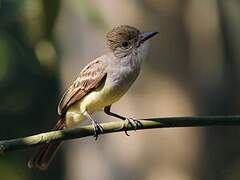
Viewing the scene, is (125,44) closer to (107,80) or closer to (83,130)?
(107,80)

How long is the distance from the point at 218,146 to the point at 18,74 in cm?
489

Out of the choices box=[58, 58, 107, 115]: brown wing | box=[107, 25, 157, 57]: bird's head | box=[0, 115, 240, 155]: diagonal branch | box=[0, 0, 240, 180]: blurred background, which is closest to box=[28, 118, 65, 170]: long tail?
box=[58, 58, 107, 115]: brown wing

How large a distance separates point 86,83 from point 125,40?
338 millimetres

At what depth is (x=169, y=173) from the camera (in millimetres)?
6805

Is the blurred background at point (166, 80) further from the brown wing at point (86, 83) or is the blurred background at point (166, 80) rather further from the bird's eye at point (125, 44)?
the bird's eye at point (125, 44)

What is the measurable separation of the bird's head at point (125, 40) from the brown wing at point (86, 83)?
13 cm

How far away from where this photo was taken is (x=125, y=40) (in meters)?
4.54

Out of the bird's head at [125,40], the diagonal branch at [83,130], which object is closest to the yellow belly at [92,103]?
the bird's head at [125,40]

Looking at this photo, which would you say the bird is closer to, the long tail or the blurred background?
the long tail

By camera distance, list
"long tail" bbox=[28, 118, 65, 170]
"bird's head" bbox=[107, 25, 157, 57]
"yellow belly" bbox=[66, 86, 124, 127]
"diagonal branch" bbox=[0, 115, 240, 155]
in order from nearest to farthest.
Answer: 1. "diagonal branch" bbox=[0, 115, 240, 155]
2. "long tail" bbox=[28, 118, 65, 170]
3. "yellow belly" bbox=[66, 86, 124, 127]
4. "bird's head" bbox=[107, 25, 157, 57]

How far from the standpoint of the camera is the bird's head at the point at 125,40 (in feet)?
14.6

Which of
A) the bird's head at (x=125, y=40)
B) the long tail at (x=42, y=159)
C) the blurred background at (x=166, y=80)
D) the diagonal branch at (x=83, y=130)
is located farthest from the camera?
the blurred background at (x=166, y=80)

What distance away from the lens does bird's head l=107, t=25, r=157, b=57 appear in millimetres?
4453

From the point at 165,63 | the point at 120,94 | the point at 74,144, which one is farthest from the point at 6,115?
the point at 120,94
